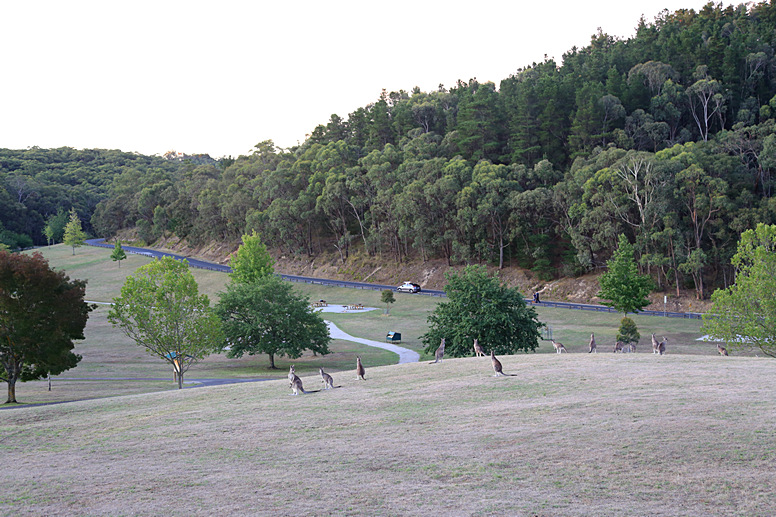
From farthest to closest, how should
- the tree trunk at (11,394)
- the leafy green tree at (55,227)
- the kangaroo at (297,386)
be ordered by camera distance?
the leafy green tree at (55,227) < the tree trunk at (11,394) < the kangaroo at (297,386)

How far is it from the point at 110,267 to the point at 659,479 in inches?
4848

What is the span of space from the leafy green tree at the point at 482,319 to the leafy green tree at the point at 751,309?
34.7 feet

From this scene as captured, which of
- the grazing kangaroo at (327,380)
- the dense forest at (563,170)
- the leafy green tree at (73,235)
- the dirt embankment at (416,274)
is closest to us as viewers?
the grazing kangaroo at (327,380)

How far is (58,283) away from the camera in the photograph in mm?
35469

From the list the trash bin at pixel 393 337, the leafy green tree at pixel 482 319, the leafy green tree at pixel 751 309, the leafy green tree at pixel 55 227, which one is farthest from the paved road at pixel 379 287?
the leafy green tree at pixel 482 319

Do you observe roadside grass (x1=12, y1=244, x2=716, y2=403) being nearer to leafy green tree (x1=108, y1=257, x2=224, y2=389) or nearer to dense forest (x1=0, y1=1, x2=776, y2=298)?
leafy green tree (x1=108, y1=257, x2=224, y2=389)

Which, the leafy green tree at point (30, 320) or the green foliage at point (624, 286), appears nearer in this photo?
the leafy green tree at point (30, 320)

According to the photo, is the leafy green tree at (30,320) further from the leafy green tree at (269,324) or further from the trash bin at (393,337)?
the trash bin at (393,337)

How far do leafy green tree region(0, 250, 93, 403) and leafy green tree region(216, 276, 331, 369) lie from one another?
14657mm

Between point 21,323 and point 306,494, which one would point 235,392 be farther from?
point 21,323

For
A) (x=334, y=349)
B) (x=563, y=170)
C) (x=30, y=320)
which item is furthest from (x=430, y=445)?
(x=563, y=170)

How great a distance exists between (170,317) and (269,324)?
11370 mm

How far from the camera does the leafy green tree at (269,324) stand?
1891 inches

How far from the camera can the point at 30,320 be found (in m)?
33.7
